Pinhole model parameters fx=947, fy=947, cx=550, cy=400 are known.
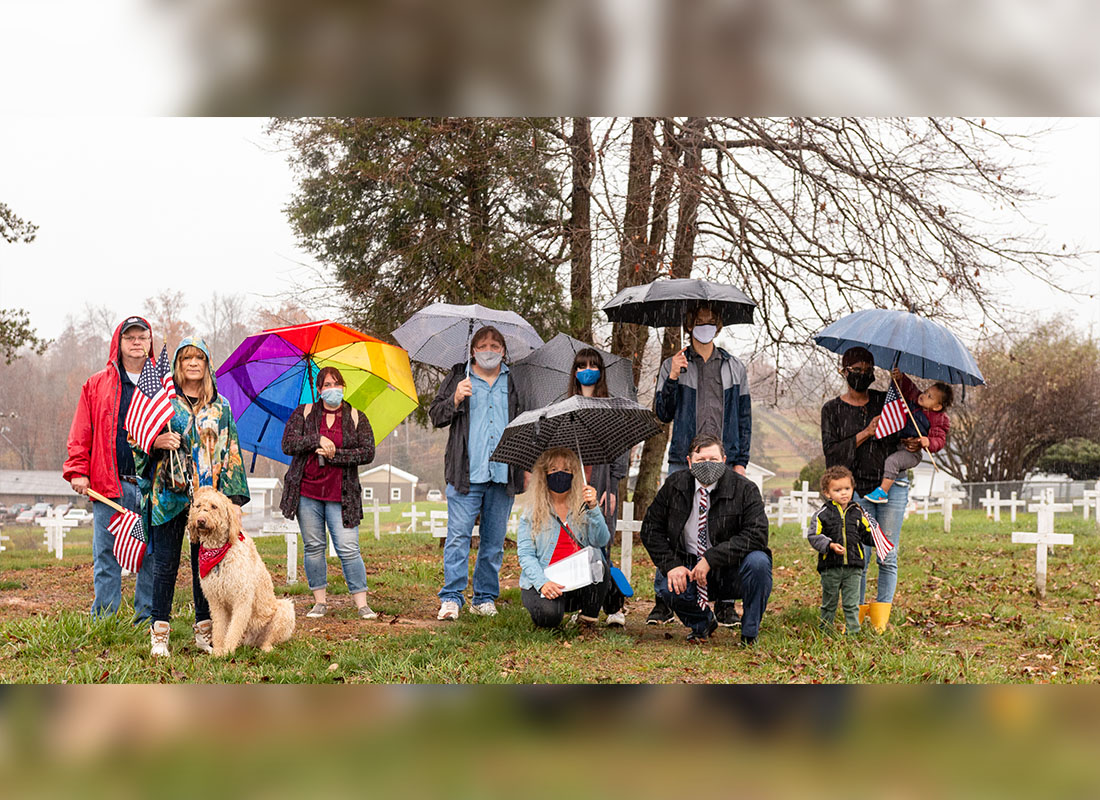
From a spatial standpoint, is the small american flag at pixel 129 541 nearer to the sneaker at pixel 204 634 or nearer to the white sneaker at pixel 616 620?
the sneaker at pixel 204 634

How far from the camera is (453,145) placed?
11.0m

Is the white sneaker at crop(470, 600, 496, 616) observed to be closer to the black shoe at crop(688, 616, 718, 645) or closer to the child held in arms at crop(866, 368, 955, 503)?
the black shoe at crop(688, 616, 718, 645)

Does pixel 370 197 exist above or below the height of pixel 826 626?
above

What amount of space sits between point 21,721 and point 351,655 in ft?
8.41

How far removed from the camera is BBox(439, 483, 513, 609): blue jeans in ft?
22.0

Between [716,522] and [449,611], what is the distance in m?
2.05

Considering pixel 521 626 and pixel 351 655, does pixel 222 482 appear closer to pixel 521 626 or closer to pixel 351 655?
pixel 351 655

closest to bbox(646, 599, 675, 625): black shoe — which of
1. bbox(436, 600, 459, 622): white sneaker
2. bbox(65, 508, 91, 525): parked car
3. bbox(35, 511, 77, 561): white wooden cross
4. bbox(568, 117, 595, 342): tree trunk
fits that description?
bbox(436, 600, 459, 622): white sneaker

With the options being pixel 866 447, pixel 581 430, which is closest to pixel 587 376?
Result: pixel 581 430

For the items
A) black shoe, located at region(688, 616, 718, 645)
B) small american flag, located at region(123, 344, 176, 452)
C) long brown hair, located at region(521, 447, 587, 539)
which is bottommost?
black shoe, located at region(688, 616, 718, 645)

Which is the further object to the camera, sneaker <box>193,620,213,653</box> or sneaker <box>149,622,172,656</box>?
sneaker <box>193,620,213,653</box>

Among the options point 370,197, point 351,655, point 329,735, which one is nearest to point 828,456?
point 351,655

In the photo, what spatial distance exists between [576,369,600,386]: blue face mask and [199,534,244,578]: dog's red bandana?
246 centimetres

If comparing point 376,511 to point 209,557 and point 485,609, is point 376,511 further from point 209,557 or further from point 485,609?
point 209,557
